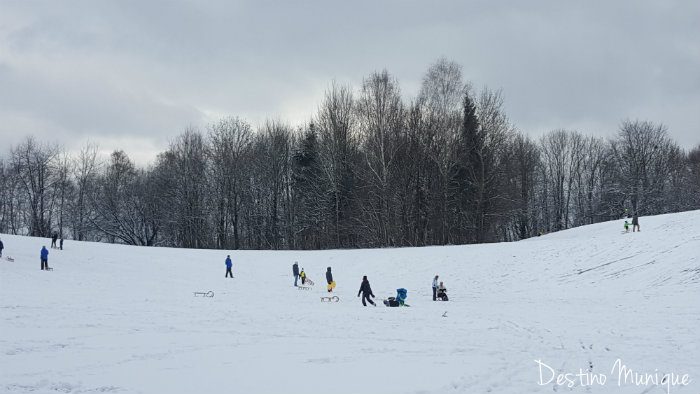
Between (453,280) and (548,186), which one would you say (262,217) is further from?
(548,186)

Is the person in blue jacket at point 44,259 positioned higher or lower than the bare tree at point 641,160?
lower

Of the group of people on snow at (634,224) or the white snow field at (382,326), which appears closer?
the white snow field at (382,326)

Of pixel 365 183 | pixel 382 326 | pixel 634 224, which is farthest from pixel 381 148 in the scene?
pixel 382 326

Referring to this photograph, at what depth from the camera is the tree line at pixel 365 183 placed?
→ 5000 centimetres

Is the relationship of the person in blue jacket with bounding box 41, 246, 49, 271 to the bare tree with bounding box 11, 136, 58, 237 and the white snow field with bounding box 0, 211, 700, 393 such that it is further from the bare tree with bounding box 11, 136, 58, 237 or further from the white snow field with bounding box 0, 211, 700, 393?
the bare tree with bounding box 11, 136, 58, 237

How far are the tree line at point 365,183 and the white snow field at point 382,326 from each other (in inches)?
678

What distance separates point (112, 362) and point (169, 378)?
77.6 inches

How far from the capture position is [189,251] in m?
44.3

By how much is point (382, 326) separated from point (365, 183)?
125 ft

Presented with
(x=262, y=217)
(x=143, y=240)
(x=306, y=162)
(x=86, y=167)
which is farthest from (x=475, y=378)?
(x=86, y=167)

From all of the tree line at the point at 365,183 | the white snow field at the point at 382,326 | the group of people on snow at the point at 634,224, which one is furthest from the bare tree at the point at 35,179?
the group of people on snow at the point at 634,224

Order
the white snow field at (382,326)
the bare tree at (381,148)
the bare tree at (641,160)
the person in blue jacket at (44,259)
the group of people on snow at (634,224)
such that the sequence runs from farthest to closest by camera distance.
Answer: the bare tree at (641,160), the bare tree at (381,148), the group of people on snow at (634,224), the person in blue jacket at (44,259), the white snow field at (382,326)

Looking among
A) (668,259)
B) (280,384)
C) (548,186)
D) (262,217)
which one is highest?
(548,186)

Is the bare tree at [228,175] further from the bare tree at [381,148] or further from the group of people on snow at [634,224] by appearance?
the group of people on snow at [634,224]
